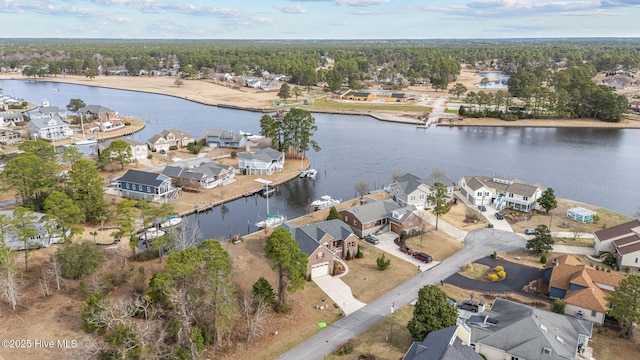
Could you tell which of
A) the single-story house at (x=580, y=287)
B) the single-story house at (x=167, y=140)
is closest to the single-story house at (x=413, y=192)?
the single-story house at (x=580, y=287)

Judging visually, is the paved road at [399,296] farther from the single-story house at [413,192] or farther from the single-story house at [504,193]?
the single-story house at [413,192]

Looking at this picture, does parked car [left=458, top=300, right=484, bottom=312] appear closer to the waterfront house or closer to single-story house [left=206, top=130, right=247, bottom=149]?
the waterfront house

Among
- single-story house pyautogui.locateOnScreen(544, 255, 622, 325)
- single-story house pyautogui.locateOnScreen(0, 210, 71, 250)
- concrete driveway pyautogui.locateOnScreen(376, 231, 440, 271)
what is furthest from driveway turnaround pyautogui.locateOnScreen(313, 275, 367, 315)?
single-story house pyautogui.locateOnScreen(0, 210, 71, 250)

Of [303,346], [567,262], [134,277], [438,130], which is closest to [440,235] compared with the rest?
[567,262]

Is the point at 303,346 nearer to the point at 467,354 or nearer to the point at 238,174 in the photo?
the point at 467,354

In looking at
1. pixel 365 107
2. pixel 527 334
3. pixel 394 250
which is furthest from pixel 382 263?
pixel 365 107

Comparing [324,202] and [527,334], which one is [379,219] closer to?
[324,202]
